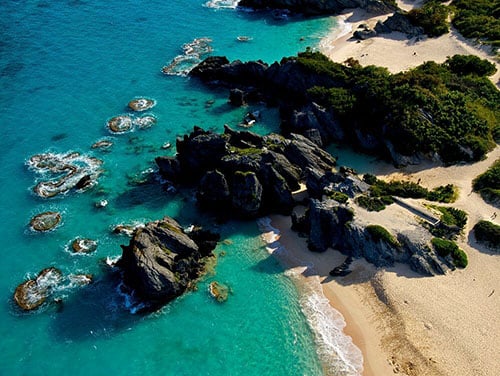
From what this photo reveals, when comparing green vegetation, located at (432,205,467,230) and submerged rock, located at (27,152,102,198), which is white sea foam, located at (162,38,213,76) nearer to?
submerged rock, located at (27,152,102,198)

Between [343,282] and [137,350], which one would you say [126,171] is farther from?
[343,282]

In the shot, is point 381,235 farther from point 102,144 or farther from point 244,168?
point 102,144

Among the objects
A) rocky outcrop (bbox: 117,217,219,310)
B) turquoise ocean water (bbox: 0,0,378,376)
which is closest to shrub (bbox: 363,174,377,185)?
turquoise ocean water (bbox: 0,0,378,376)

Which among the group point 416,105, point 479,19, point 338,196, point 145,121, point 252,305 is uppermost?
point 479,19

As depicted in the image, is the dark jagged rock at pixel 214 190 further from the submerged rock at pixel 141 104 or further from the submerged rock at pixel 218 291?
the submerged rock at pixel 141 104

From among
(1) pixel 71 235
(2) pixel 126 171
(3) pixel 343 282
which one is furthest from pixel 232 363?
(2) pixel 126 171

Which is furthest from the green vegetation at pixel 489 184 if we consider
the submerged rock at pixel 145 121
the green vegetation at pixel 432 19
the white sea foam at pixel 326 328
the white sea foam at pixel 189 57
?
the white sea foam at pixel 189 57

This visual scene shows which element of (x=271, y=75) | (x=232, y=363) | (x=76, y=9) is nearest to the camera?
(x=232, y=363)

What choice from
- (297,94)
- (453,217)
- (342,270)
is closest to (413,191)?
(453,217)
